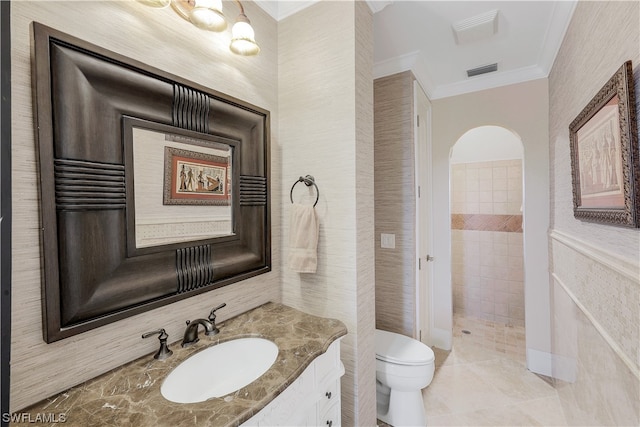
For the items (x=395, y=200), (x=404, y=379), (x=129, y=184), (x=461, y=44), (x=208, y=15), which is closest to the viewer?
(x=129, y=184)

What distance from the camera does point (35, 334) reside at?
74 cm

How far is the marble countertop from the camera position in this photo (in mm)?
675

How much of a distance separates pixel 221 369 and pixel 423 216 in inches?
76.3

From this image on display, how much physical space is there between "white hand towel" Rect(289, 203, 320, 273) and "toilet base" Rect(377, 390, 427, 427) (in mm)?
1064

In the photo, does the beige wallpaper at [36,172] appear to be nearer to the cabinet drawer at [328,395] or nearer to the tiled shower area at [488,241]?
the cabinet drawer at [328,395]

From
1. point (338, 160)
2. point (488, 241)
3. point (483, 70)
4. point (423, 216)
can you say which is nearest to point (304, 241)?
point (338, 160)

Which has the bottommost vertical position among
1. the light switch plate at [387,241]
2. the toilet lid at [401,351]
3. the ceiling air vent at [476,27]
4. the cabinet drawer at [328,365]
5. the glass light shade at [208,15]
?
the toilet lid at [401,351]

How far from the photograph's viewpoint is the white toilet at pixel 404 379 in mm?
1604

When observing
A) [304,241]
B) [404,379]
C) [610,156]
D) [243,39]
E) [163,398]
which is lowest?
[404,379]

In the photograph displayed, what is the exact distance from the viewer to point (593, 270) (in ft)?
3.82

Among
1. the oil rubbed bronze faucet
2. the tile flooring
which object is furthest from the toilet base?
the oil rubbed bronze faucet

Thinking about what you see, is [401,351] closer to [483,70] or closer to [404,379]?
[404,379]

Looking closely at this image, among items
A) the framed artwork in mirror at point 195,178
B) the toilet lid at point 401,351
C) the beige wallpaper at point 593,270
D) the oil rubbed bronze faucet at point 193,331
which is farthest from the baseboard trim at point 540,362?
the framed artwork in mirror at point 195,178

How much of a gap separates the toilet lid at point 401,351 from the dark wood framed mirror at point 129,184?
103 cm
